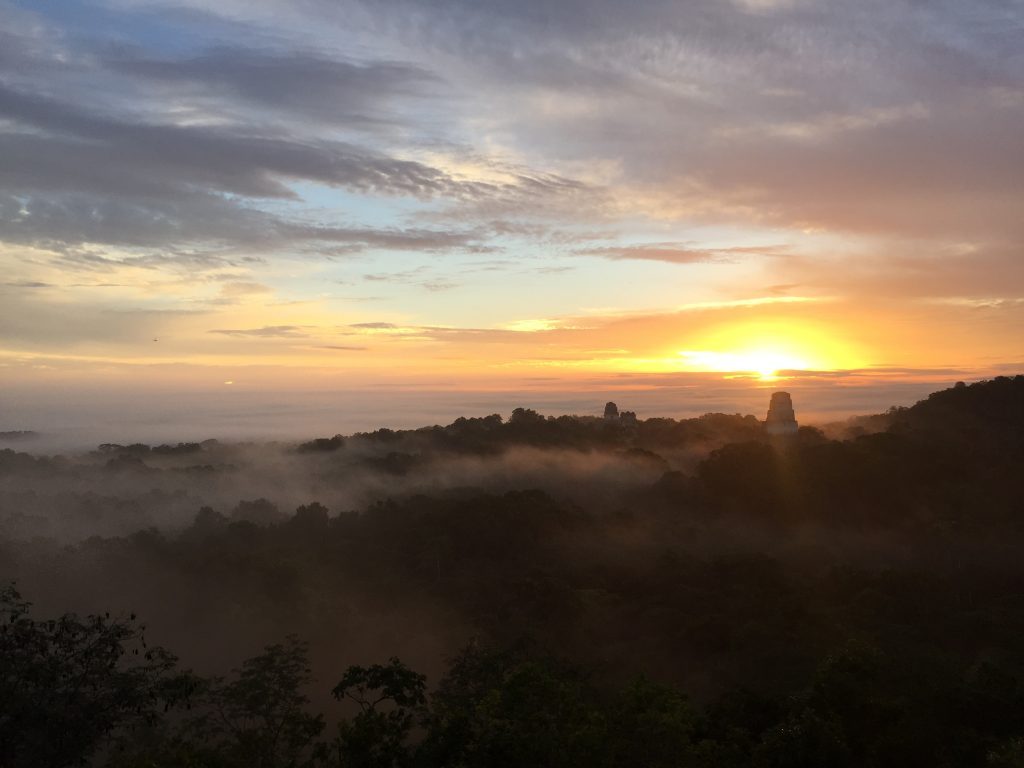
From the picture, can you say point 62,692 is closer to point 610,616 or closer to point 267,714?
point 267,714

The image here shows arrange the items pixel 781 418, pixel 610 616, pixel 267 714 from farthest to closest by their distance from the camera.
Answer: pixel 781 418
pixel 610 616
pixel 267 714

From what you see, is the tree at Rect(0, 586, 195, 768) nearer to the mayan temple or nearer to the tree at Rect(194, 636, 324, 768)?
the tree at Rect(194, 636, 324, 768)

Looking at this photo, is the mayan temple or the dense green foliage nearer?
the dense green foliage

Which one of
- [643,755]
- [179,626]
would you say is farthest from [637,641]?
[179,626]

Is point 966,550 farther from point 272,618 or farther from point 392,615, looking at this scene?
point 272,618

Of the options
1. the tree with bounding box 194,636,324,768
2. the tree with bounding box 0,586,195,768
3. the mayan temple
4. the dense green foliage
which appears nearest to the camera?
the tree with bounding box 0,586,195,768

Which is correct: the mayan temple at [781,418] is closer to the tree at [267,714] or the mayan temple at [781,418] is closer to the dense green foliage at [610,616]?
the dense green foliage at [610,616]

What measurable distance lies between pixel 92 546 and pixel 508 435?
48.0m

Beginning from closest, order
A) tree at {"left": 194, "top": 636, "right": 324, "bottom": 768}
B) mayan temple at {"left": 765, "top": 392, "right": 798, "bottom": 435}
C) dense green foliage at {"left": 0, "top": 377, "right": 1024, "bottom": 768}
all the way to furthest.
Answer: dense green foliage at {"left": 0, "top": 377, "right": 1024, "bottom": 768}, tree at {"left": 194, "top": 636, "right": 324, "bottom": 768}, mayan temple at {"left": 765, "top": 392, "right": 798, "bottom": 435}

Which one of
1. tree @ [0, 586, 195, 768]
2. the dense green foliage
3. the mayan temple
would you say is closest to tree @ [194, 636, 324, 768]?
the dense green foliage

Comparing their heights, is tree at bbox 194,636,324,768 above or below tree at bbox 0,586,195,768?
below

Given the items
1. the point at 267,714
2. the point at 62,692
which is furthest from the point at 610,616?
the point at 62,692

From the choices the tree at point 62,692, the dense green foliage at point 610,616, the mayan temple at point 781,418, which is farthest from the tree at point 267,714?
the mayan temple at point 781,418

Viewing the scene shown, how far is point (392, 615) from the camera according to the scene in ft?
137
